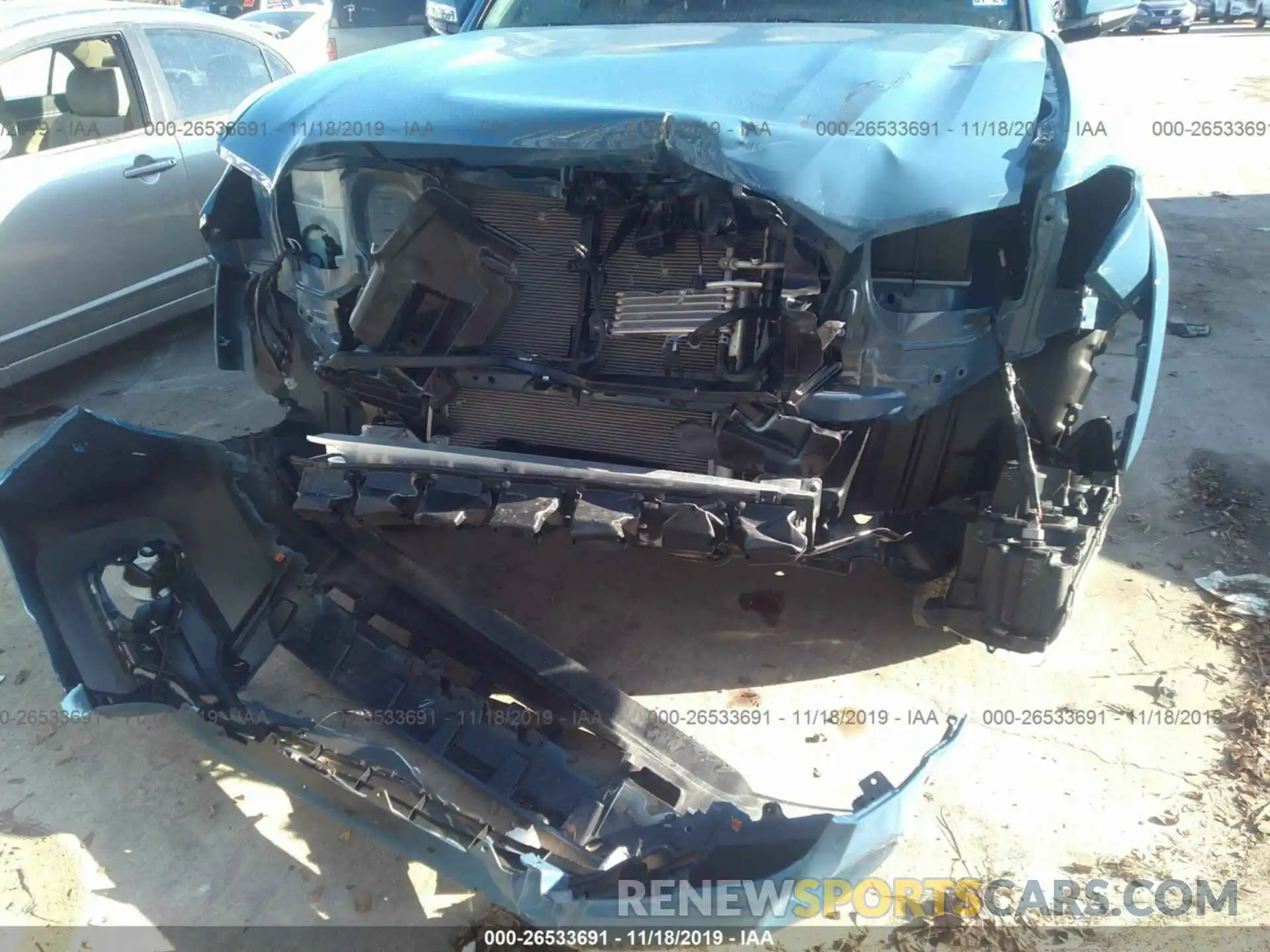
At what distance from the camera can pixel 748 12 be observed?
10.4ft

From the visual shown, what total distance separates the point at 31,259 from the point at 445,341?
270 cm

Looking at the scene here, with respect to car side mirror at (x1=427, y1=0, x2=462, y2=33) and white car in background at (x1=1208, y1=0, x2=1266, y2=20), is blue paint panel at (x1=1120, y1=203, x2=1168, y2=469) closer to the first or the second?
car side mirror at (x1=427, y1=0, x2=462, y2=33)

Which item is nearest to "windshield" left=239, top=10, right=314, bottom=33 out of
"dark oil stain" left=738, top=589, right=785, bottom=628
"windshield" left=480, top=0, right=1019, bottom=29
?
"windshield" left=480, top=0, right=1019, bottom=29

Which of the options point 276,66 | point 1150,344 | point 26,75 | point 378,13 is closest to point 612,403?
point 1150,344

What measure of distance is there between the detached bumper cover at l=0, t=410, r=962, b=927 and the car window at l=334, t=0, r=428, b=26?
7.46 meters

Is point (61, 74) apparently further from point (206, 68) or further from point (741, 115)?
point (741, 115)

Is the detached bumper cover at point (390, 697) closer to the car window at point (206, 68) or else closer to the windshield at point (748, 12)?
the windshield at point (748, 12)

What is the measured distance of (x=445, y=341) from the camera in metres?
2.54

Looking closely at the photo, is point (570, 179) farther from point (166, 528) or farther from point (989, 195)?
point (166, 528)

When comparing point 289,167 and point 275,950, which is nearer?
point 275,950

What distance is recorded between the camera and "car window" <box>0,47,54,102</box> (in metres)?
4.05

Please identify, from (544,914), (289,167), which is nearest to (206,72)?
(289,167)

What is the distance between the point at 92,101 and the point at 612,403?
3.58 metres

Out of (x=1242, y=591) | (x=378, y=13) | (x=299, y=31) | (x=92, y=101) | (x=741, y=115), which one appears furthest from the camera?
(x=378, y=13)
